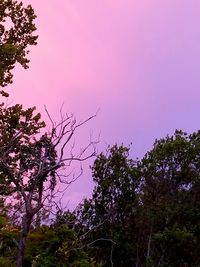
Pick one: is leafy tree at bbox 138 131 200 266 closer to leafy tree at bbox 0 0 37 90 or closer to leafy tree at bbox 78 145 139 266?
leafy tree at bbox 78 145 139 266

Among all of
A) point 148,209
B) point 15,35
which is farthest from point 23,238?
point 148,209

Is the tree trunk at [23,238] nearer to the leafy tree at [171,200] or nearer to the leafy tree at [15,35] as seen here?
the leafy tree at [15,35]

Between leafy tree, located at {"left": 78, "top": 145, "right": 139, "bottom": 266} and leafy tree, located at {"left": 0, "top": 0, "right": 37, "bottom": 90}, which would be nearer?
leafy tree, located at {"left": 0, "top": 0, "right": 37, "bottom": 90}

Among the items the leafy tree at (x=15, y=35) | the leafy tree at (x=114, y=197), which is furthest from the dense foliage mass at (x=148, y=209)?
the leafy tree at (x=15, y=35)

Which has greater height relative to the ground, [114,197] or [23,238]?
[114,197]

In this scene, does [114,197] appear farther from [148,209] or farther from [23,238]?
[23,238]

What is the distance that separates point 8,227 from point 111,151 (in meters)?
20.1

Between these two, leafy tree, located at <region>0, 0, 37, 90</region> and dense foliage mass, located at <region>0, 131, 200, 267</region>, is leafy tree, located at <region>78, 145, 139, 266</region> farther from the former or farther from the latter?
leafy tree, located at <region>0, 0, 37, 90</region>

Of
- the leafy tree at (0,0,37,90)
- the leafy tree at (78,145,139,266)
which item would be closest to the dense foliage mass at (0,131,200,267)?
the leafy tree at (78,145,139,266)

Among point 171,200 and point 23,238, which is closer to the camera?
point 23,238

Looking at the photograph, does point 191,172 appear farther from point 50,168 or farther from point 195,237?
point 50,168

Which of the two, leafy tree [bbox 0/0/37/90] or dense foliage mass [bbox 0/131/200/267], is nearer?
leafy tree [bbox 0/0/37/90]

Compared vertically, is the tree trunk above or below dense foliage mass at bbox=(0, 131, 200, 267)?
below

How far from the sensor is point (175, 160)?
121 feet
